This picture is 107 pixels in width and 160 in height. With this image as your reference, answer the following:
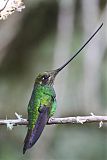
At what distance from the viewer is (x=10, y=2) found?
7.18ft

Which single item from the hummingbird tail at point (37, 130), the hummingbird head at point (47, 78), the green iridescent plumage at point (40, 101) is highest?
the hummingbird head at point (47, 78)

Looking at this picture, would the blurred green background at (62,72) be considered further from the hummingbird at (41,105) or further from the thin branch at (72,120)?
the thin branch at (72,120)

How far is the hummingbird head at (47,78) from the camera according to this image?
2062 mm

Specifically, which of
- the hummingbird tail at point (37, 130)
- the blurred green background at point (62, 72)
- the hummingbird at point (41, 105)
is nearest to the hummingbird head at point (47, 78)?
the hummingbird at point (41, 105)

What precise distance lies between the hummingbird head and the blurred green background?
1.80 meters

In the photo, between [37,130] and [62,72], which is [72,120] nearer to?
[37,130]

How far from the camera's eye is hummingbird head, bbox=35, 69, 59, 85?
6.77 ft

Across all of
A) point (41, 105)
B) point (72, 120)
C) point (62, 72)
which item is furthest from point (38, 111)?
point (62, 72)

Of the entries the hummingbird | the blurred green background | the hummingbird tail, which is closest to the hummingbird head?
the hummingbird

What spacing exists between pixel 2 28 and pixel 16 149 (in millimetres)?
1201

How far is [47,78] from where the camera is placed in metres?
2.08

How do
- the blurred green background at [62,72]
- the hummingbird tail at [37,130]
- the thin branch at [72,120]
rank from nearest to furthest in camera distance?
1. the hummingbird tail at [37,130]
2. the thin branch at [72,120]
3. the blurred green background at [62,72]

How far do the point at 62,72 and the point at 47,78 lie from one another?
2.17 metres

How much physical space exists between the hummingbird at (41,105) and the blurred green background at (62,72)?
71.7 inches
